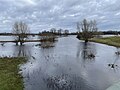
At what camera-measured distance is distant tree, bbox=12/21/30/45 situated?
244 feet

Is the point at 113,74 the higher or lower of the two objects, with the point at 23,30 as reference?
lower

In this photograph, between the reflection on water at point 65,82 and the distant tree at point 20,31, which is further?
the distant tree at point 20,31

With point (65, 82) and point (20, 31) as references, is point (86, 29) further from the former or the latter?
point (65, 82)

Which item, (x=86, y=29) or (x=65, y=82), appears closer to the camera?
(x=65, y=82)

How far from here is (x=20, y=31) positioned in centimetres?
7756

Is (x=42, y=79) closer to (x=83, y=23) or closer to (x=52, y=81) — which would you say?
(x=52, y=81)

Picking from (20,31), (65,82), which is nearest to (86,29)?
(20,31)

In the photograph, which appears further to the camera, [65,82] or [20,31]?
[20,31]

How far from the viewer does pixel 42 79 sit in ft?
60.3

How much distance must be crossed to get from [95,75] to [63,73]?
11.2 ft

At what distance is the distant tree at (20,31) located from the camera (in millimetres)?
74331

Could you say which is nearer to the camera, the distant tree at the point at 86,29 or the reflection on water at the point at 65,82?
the reflection on water at the point at 65,82

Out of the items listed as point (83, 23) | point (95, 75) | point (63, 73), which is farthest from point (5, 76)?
point (83, 23)

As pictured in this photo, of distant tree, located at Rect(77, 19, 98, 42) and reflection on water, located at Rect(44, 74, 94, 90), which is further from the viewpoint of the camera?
distant tree, located at Rect(77, 19, 98, 42)
